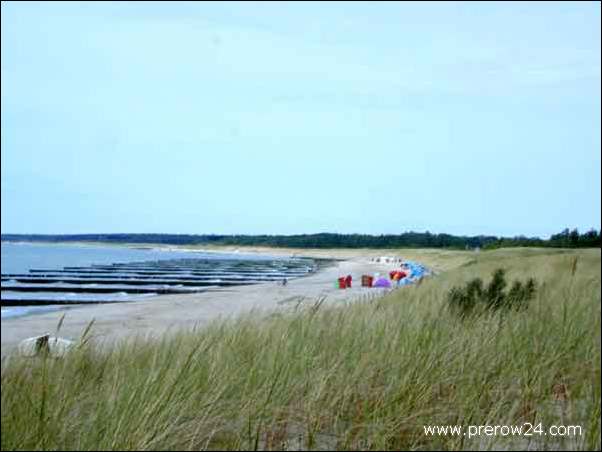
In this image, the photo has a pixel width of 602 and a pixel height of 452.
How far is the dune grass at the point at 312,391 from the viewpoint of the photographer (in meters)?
2.71

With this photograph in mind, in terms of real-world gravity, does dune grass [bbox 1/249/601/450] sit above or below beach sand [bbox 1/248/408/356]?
above

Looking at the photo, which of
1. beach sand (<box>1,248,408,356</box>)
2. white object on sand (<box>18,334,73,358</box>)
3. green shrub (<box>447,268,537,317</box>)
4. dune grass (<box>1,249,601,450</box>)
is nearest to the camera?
dune grass (<box>1,249,601,450</box>)

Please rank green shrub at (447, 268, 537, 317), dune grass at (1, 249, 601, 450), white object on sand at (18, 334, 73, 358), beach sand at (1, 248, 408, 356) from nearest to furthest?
dune grass at (1, 249, 601, 450) → white object on sand at (18, 334, 73, 358) → green shrub at (447, 268, 537, 317) → beach sand at (1, 248, 408, 356)

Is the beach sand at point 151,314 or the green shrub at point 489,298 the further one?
the beach sand at point 151,314

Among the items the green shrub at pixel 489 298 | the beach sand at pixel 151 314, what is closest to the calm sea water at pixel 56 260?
the beach sand at pixel 151 314

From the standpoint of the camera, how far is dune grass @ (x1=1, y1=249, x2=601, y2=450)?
271 cm

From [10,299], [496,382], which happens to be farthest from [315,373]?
[10,299]

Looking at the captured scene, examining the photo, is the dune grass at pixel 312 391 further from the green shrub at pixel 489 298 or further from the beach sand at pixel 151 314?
the beach sand at pixel 151 314

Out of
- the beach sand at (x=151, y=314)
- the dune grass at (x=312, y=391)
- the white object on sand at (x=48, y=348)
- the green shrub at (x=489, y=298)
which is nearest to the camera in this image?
the dune grass at (x=312, y=391)

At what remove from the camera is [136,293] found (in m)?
28.5

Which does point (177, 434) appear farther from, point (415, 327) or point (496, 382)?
point (415, 327)

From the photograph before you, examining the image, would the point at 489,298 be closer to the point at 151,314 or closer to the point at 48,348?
the point at 48,348

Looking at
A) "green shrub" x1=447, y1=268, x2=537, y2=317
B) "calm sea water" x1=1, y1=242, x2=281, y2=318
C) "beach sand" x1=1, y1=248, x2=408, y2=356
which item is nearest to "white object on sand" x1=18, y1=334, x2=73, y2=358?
"green shrub" x1=447, y1=268, x2=537, y2=317

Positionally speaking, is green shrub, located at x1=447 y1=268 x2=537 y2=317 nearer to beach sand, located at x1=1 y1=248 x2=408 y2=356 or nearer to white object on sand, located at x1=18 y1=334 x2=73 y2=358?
beach sand, located at x1=1 y1=248 x2=408 y2=356
